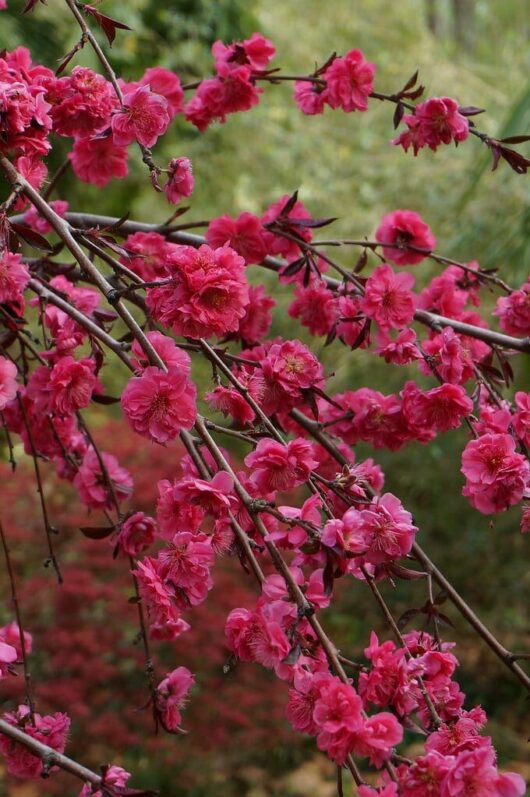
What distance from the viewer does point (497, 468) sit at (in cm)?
98

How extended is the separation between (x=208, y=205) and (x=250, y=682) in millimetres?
2910

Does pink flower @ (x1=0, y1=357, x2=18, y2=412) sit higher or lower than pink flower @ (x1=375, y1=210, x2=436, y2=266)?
lower

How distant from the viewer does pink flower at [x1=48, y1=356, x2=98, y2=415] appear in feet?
3.49

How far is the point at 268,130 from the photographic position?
17.0 ft

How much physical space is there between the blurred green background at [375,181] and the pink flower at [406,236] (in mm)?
1232

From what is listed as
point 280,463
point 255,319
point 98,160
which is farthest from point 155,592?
point 98,160

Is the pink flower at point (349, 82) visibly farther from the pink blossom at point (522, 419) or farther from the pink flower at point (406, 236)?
the pink blossom at point (522, 419)

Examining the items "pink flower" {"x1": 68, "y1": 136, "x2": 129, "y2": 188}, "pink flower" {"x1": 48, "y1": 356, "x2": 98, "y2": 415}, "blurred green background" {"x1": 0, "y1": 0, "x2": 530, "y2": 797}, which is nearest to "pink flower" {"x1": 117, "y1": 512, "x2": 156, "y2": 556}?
"pink flower" {"x1": 48, "y1": 356, "x2": 98, "y2": 415}

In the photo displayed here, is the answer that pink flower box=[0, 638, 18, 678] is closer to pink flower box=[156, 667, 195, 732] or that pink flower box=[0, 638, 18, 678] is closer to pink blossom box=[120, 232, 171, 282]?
pink flower box=[156, 667, 195, 732]

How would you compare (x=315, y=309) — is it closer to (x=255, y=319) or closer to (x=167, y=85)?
(x=255, y=319)

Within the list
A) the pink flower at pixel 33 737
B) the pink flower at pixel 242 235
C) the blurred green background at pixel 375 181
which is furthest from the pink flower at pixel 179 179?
the blurred green background at pixel 375 181

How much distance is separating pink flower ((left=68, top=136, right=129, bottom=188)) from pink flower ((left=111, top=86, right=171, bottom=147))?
21 cm

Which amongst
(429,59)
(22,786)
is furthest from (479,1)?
(22,786)

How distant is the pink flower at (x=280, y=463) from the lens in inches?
34.1
